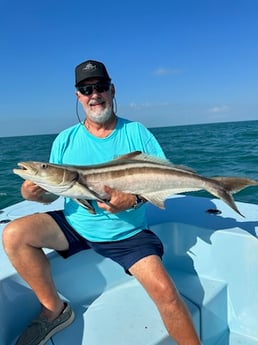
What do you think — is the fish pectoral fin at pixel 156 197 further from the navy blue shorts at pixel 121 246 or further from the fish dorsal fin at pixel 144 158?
the navy blue shorts at pixel 121 246

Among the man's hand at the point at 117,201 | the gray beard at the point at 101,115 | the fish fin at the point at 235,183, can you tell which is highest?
the gray beard at the point at 101,115

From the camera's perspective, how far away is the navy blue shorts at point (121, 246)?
2.63 m

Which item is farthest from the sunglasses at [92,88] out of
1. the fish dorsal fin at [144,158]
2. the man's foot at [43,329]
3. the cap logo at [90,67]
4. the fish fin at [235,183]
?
the man's foot at [43,329]

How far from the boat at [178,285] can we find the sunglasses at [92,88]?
4.38ft

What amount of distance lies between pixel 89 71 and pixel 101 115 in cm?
36

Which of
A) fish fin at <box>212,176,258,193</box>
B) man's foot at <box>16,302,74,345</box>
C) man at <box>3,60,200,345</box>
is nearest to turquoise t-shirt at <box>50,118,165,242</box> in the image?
man at <box>3,60,200,345</box>

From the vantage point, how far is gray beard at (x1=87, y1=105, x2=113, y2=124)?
9.60 ft

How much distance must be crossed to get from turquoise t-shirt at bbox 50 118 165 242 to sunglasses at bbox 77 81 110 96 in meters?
0.29

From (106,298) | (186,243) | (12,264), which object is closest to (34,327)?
(12,264)

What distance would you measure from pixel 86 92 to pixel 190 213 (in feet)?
5.31

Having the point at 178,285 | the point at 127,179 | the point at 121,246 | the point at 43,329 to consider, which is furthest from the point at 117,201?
the point at 178,285

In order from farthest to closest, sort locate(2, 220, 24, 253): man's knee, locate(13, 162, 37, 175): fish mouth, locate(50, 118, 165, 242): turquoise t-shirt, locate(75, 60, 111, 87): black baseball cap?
locate(75, 60, 111, 87): black baseball cap
locate(50, 118, 165, 242): turquoise t-shirt
locate(2, 220, 24, 253): man's knee
locate(13, 162, 37, 175): fish mouth

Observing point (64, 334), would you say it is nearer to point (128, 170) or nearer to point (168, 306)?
point (168, 306)

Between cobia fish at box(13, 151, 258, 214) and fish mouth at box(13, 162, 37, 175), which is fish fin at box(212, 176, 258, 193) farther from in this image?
fish mouth at box(13, 162, 37, 175)
